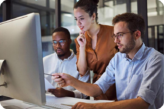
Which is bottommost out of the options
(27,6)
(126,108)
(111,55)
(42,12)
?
(126,108)

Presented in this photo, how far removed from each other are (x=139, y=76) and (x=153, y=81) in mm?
219

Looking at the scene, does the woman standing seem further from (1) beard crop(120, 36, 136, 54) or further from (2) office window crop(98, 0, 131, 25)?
(1) beard crop(120, 36, 136, 54)

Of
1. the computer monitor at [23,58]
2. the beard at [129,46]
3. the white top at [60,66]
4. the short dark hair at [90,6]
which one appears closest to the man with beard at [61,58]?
the white top at [60,66]

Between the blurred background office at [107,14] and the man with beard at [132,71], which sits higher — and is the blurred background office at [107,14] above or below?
above

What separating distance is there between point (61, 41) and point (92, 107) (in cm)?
139

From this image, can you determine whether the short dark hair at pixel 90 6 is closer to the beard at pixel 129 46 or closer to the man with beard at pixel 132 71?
the man with beard at pixel 132 71

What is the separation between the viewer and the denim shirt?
120cm

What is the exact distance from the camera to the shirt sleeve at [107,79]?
1.59 meters

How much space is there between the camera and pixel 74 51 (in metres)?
2.12

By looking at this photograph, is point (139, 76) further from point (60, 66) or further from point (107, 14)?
point (60, 66)

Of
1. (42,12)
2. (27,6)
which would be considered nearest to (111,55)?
(42,12)

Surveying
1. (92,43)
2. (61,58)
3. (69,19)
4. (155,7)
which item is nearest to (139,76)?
→ (92,43)

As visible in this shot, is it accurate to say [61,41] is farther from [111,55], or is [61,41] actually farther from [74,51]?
[111,55]

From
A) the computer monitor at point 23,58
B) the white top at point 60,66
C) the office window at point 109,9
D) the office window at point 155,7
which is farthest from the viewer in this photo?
the white top at point 60,66
